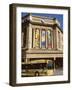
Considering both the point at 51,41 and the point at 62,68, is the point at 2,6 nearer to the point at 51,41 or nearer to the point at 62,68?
the point at 51,41

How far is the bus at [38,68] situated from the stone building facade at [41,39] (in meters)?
0.03

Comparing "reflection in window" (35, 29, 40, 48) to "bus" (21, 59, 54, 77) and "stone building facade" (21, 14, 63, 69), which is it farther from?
"bus" (21, 59, 54, 77)

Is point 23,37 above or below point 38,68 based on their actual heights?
above

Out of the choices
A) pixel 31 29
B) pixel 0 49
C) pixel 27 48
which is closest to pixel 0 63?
pixel 0 49

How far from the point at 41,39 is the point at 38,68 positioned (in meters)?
0.23

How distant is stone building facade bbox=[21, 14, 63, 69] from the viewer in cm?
190

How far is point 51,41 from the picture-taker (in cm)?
197

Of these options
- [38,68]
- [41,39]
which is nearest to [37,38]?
[41,39]

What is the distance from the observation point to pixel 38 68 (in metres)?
1.93

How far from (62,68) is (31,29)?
41cm

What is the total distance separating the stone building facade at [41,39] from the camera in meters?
1.90

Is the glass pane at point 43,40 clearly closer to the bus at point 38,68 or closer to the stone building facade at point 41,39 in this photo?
the stone building facade at point 41,39

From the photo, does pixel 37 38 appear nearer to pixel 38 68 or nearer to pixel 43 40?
pixel 43 40

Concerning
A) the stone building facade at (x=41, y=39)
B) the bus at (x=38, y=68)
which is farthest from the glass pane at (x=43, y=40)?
the bus at (x=38, y=68)
